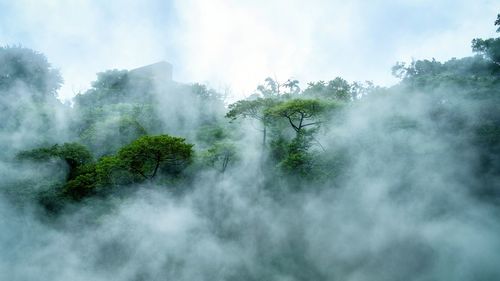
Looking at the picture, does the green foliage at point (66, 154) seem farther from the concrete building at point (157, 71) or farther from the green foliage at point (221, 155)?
the concrete building at point (157, 71)

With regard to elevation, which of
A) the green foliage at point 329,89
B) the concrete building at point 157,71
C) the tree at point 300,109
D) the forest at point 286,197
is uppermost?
the concrete building at point 157,71

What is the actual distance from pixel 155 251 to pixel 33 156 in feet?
14.9

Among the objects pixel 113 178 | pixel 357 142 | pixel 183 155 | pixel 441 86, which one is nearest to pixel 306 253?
pixel 357 142

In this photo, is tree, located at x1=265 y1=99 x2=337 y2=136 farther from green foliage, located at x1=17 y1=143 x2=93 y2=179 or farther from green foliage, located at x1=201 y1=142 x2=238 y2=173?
green foliage, located at x1=17 y1=143 x2=93 y2=179

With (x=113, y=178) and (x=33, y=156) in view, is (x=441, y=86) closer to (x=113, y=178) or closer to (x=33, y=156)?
(x=113, y=178)

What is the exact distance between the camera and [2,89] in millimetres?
15297

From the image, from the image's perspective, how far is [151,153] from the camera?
9.39m

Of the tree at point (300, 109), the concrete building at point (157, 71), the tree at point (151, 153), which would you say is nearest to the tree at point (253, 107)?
the tree at point (300, 109)

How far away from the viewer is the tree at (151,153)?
926 cm

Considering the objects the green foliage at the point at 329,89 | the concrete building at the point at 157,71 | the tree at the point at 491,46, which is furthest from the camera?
the concrete building at the point at 157,71

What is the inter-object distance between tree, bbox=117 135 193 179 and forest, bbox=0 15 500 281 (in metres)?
0.04

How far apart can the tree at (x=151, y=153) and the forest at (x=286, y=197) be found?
4 cm

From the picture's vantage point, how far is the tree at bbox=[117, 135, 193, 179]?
9.26m

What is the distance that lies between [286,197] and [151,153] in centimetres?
381
